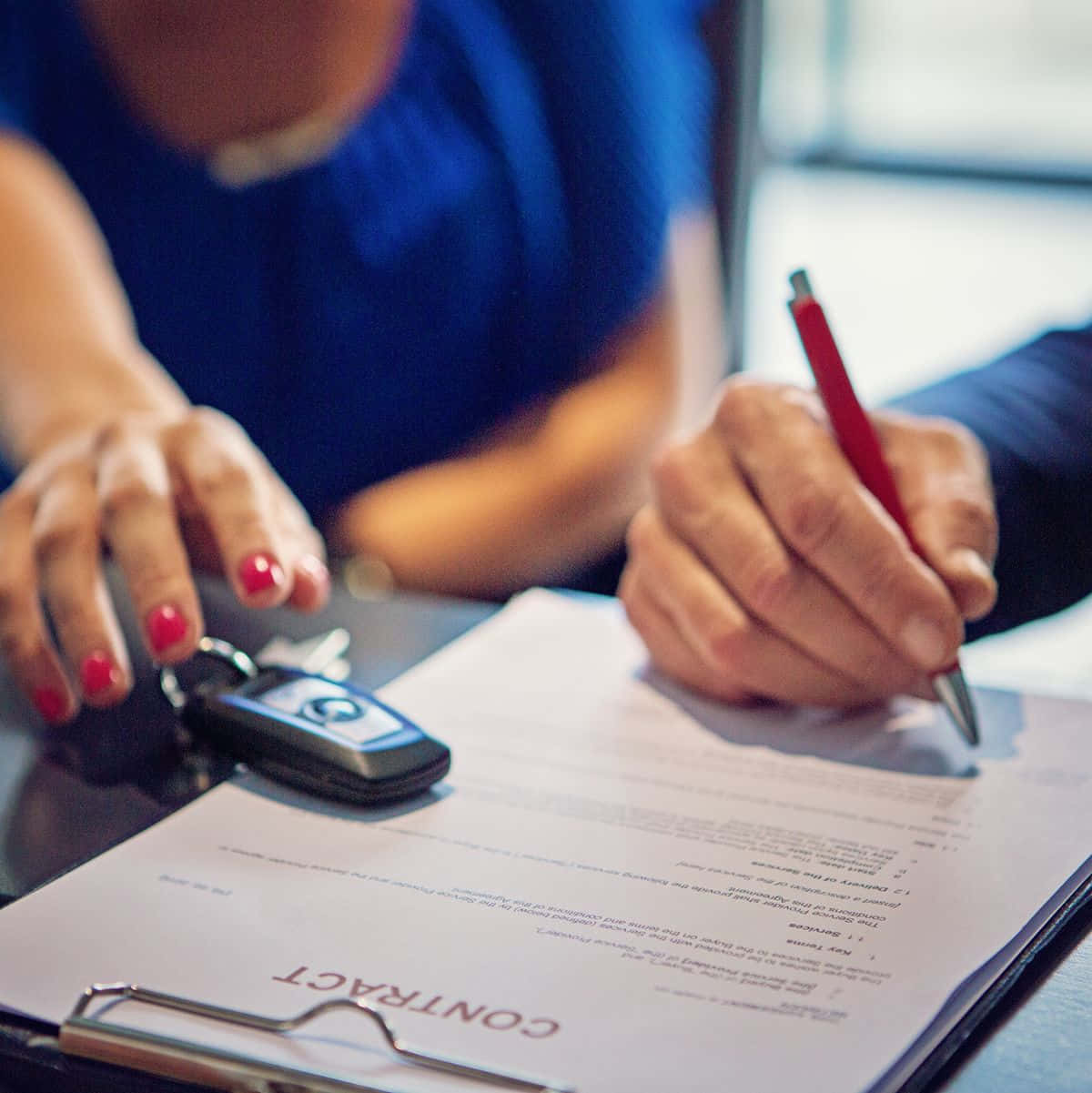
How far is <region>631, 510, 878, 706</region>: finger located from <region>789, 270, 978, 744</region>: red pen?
0.11ft

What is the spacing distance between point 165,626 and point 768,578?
0.83 ft

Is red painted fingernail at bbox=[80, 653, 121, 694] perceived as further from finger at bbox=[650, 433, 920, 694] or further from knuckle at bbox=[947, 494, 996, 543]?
knuckle at bbox=[947, 494, 996, 543]

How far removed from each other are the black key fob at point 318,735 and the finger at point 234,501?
6cm

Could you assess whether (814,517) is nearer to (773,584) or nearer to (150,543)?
(773,584)

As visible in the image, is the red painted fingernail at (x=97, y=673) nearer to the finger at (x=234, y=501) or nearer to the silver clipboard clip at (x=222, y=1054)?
the finger at (x=234, y=501)

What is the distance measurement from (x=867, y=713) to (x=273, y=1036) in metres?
0.30

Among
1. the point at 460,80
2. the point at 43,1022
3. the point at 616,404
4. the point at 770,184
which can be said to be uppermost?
the point at 460,80

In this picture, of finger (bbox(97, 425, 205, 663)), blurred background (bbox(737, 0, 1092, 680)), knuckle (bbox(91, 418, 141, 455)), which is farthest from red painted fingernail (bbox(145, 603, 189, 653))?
blurred background (bbox(737, 0, 1092, 680))

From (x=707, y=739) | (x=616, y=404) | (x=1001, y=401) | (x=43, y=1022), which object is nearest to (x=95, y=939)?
(x=43, y=1022)

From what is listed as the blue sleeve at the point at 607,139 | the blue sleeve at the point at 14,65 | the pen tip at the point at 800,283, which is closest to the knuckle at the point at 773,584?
the pen tip at the point at 800,283

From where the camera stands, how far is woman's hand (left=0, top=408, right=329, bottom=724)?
0.59m

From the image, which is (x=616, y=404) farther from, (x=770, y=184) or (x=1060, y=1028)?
(x=770, y=184)

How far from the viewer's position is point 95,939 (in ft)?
1.38

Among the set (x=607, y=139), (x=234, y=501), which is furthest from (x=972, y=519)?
(x=607, y=139)
